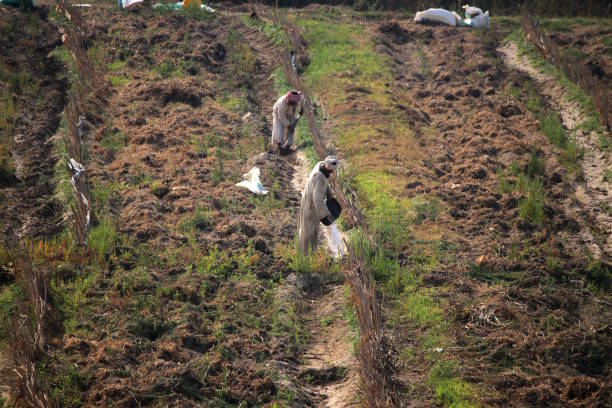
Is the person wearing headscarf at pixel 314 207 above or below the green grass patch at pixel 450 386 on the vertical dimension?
above

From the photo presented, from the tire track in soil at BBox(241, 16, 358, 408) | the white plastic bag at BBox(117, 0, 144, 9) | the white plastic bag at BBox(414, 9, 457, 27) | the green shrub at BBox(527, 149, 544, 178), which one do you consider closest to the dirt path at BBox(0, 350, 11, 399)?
the tire track in soil at BBox(241, 16, 358, 408)

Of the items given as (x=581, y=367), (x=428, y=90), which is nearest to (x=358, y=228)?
(x=581, y=367)

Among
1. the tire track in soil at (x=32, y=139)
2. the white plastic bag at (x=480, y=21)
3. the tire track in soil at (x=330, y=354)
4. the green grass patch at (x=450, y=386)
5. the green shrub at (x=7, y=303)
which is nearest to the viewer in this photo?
the green grass patch at (x=450, y=386)

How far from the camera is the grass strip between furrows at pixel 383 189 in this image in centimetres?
705

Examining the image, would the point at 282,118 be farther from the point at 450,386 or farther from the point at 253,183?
the point at 450,386

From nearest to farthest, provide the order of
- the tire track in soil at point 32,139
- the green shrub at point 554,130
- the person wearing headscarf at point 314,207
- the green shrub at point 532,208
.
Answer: the person wearing headscarf at point 314,207 < the tire track in soil at point 32,139 < the green shrub at point 532,208 < the green shrub at point 554,130

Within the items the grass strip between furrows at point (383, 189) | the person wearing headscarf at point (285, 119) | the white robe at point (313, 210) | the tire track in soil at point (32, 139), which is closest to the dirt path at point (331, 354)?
the white robe at point (313, 210)

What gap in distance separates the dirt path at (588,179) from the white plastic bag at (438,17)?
337 cm

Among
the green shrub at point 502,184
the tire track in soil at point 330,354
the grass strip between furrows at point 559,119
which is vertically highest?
the grass strip between furrows at point 559,119

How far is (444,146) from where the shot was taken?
12188 millimetres

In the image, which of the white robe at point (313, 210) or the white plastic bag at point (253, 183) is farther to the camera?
the white plastic bag at point (253, 183)

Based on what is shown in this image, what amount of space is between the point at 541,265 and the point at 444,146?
13.9ft

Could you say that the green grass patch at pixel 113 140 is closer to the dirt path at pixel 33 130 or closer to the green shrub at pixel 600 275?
the dirt path at pixel 33 130

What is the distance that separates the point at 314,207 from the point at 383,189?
2070mm
